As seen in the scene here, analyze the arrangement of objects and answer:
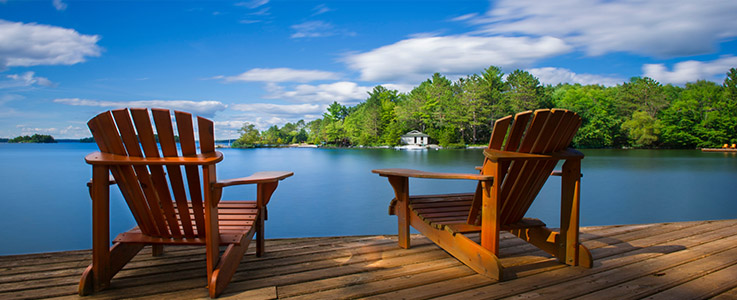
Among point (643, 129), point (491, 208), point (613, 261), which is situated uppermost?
point (643, 129)

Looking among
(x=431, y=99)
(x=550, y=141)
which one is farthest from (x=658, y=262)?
(x=431, y=99)

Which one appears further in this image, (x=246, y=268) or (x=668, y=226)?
(x=668, y=226)

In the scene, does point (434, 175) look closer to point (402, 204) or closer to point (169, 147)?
point (402, 204)

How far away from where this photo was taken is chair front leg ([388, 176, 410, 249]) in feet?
7.90

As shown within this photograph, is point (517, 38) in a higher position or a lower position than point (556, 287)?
higher

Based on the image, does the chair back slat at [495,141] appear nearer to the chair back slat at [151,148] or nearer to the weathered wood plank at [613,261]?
the weathered wood plank at [613,261]

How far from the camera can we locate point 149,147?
5.54 feet

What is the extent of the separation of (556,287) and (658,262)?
920 millimetres

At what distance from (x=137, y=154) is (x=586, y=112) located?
44308mm

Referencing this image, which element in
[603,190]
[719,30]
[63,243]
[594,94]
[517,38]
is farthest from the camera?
[517,38]

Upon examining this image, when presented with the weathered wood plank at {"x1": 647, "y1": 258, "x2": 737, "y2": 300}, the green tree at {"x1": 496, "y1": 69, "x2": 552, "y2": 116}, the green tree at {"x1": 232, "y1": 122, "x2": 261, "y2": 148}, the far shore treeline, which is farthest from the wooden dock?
the green tree at {"x1": 232, "y1": 122, "x2": 261, "y2": 148}

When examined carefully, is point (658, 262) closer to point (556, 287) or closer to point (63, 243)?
point (556, 287)

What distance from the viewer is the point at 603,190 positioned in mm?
12609

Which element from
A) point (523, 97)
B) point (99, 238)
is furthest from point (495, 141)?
point (523, 97)
